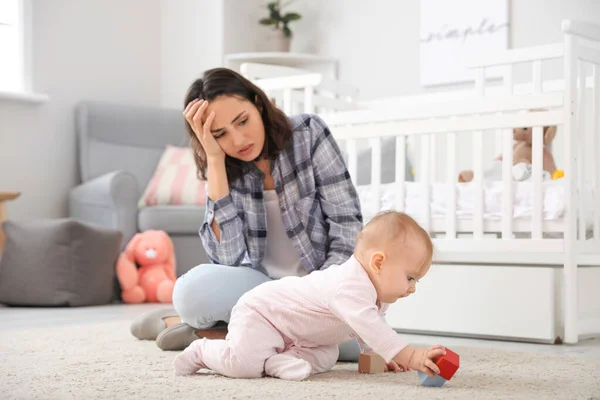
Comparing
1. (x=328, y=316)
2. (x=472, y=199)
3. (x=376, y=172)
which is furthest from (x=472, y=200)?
(x=328, y=316)

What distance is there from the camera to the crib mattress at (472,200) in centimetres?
202

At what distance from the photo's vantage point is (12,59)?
358 cm

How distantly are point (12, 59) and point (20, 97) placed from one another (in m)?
0.21

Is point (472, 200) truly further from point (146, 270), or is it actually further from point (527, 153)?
point (146, 270)

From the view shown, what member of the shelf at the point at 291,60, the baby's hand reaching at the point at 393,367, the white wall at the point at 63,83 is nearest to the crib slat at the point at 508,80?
the shelf at the point at 291,60

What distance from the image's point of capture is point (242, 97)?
152 centimetres

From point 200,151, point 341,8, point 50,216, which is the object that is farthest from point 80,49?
point 200,151

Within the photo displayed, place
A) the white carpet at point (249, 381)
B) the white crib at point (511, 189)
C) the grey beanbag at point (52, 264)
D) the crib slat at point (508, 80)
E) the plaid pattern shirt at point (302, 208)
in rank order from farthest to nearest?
the grey beanbag at point (52, 264)
the crib slat at point (508, 80)
the white crib at point (511, 189)
the plaid pattern shirt at point (302, 208)
the white carpet at point (249, 381)

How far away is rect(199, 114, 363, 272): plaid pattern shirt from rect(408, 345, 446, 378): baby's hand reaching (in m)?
0.42

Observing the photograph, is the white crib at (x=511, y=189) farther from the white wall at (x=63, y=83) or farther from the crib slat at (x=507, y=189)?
the white wall at (x=63, y=83)

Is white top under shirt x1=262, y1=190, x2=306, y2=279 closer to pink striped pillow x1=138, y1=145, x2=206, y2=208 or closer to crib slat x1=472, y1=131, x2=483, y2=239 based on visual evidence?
crib slat x1=472, y1=131, x2=483, y2=239

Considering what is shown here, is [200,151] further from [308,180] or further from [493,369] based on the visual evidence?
[493,369]

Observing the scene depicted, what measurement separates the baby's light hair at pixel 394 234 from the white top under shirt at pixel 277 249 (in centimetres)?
42

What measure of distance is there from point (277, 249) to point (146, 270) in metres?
1.73
